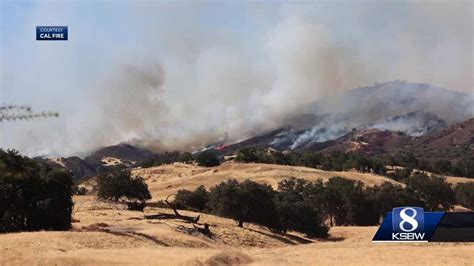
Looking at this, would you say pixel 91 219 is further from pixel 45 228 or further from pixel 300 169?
pixel 300 169

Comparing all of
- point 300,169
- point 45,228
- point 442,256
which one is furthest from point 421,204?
point 45,228

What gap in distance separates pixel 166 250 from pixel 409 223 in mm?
21596

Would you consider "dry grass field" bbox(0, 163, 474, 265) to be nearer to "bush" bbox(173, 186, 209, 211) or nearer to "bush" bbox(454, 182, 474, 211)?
"bush" bbox(173, 186, 209, 211)

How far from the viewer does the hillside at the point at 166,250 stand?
41156 mm

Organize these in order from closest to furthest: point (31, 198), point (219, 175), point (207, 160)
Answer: point (31, 198) → point (219, 175) → point (207, 160)

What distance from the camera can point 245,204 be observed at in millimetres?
83625

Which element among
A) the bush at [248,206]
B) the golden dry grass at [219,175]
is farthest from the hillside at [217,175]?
the bush at [248,206]

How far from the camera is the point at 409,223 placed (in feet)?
162

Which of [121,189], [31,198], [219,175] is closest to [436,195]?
[219,175]

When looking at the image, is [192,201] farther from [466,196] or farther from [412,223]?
[466,196]

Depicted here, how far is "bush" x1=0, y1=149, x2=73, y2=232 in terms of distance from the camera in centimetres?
5353

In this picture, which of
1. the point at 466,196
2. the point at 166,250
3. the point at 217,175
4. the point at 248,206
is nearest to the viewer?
the point at 166,250

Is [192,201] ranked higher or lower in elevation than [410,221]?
lower

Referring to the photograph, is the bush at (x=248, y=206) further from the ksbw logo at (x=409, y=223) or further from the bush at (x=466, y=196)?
the bush at (x=466, y=196)
